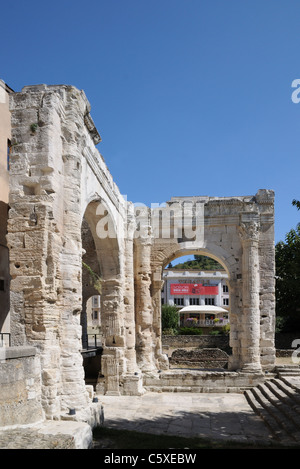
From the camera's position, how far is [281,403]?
11.8 metres

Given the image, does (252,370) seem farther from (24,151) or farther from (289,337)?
(289,337)

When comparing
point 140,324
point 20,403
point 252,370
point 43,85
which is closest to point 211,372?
point 252,370

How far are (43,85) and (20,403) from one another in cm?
569

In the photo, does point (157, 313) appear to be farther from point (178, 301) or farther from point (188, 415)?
point (178, 301)

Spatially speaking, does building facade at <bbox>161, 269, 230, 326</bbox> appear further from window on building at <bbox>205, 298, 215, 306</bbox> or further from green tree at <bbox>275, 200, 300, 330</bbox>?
green tree at <bbox>275, 200, 300, 330</bbox>

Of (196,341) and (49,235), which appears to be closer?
(49,235)

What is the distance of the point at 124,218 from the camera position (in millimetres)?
15367

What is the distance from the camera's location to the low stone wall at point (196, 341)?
96.5ft

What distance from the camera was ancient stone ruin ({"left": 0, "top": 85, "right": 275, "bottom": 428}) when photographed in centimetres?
791

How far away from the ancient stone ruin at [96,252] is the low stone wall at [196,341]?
41.4 feet

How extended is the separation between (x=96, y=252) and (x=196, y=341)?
54.5ft

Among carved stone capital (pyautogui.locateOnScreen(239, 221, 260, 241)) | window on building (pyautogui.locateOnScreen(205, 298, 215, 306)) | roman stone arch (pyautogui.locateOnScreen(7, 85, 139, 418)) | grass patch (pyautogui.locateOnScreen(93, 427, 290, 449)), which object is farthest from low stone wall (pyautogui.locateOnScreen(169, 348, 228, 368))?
window on building (pyautogui.locateOnScreen(205, 298, 215, 306))

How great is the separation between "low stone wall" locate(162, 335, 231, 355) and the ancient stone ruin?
1262 centimetres
